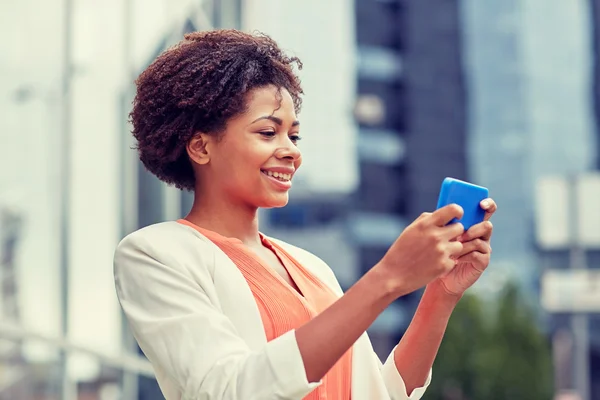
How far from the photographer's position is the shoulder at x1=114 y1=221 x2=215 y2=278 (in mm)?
1542

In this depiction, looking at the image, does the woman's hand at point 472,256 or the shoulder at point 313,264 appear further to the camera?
the shoulder at point 313,264

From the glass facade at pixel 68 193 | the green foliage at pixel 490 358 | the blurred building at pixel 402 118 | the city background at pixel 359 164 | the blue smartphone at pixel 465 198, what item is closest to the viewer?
the blue smartphone at pixel 465 198

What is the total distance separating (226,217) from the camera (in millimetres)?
1689

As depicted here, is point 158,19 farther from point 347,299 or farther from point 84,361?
point 347,299

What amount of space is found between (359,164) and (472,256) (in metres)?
33.5

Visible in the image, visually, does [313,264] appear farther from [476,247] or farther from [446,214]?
[446,214]

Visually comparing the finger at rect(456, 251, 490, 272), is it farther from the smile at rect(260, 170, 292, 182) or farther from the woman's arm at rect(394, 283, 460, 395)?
the smile at rect(260, 170, 292, 182)

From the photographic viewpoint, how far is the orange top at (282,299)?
5.11 feet

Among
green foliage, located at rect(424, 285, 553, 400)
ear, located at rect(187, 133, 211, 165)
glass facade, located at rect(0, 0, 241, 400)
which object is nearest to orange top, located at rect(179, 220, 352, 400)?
ear, located at rect(187, 133, 211, 165)

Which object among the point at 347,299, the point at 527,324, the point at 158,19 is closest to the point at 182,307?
the point at 347,299

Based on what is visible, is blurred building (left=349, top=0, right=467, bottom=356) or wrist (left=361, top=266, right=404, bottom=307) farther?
blurred building (left=349, top=0, right=467, bottom=356)

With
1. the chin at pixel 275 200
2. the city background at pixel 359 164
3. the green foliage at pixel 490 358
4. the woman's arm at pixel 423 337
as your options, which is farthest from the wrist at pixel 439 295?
the green foliage at pixel 490 358

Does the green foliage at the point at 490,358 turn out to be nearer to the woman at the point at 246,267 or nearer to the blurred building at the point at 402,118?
the blurred building at the point at 402,118

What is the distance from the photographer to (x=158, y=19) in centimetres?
685
